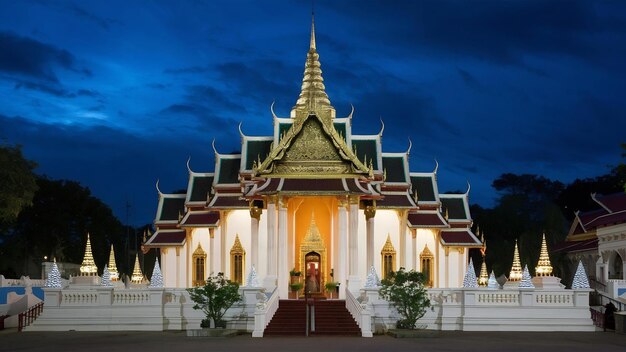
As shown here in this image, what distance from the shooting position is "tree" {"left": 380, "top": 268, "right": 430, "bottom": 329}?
29375 millimetres

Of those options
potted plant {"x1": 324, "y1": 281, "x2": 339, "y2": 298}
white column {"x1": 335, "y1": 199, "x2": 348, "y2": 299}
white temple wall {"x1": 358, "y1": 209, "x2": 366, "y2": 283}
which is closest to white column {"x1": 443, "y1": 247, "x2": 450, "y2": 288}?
white temple wall {"x1": 358, "y1": 209, "x2": 366, "y2": 283}

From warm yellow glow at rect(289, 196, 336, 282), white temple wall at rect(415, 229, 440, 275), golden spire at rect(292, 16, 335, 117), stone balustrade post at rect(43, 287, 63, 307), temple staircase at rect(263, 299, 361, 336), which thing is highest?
golden spire at rect(292, 16, 335, 117)

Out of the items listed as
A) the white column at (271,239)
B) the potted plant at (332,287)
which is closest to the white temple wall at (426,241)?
the potted plant at (332,287)

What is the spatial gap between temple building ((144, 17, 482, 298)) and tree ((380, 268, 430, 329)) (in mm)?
3972

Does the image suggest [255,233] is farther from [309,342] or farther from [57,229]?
[57,229]

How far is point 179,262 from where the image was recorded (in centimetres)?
4138

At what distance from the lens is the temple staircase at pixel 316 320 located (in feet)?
95.6

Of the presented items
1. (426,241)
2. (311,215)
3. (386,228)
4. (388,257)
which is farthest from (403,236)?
(311,215)

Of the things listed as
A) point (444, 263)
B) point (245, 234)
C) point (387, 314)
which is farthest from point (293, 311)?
point (444, 263)

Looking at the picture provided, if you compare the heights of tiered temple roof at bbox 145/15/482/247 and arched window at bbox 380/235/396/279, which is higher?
tiered temple roof at bbox 145/15/482/247

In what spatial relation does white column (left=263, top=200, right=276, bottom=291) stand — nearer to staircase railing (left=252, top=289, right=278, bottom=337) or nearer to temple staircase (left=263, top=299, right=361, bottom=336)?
temple staircase (left=263, top=299, right=361, bottom=336)

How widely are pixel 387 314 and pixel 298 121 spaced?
8.15 metres

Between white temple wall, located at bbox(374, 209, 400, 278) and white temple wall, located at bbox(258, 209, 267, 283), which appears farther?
white temple wall, located at bbox(374, 209, 400, 278)

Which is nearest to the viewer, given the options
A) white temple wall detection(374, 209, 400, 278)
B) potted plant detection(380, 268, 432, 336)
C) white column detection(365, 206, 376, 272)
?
potted plant detection(380, 268, 432, 336)
